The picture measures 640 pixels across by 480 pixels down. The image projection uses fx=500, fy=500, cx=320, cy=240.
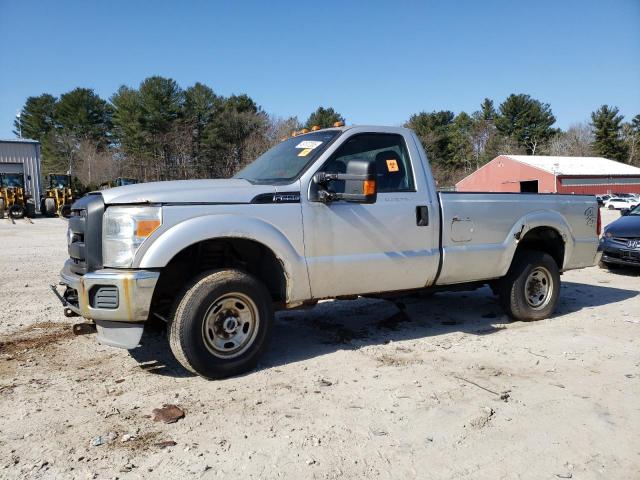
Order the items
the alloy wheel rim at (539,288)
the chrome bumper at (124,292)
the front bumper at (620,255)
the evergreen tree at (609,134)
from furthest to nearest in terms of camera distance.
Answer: the evergreen tree at (609,134) < the front bumper at (620,255) < the alloy wheel rim at (539,288) < the chrome bumper at (124,292)

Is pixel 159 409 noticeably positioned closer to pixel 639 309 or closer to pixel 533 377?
pixel 533 377

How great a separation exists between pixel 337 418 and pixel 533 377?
174 cm

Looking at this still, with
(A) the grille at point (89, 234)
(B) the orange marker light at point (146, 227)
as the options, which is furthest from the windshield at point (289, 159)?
(A) the grille at point (89, 234)

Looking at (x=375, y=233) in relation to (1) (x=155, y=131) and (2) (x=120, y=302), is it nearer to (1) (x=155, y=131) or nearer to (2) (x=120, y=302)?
(2) (x=120, y=302)

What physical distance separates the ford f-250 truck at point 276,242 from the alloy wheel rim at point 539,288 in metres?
0.25

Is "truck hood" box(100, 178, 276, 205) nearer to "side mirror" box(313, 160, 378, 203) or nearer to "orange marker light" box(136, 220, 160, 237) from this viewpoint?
"orange marker light" box(136, 220, 160, 237)

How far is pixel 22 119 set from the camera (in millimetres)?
66688

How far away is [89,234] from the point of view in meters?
3.74

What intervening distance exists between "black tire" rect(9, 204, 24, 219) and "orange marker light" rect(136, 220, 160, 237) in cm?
→ 2973

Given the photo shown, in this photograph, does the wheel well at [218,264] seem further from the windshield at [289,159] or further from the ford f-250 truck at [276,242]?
the windshield at [289,159]

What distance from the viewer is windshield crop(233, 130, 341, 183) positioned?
4449 millimetres

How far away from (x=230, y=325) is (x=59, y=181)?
110 feet

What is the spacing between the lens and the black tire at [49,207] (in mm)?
26800

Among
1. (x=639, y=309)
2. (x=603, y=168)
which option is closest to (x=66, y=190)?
(x=639, y=309)
